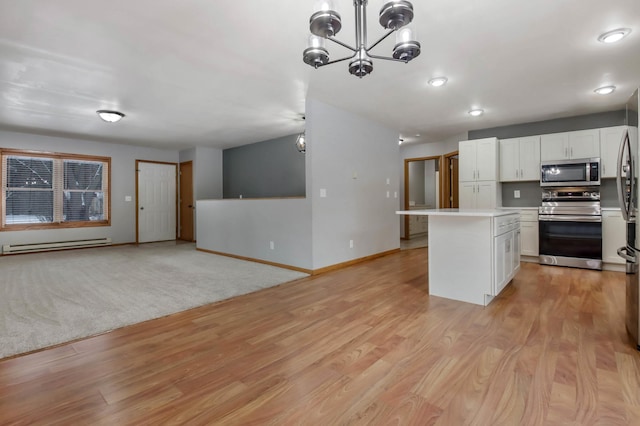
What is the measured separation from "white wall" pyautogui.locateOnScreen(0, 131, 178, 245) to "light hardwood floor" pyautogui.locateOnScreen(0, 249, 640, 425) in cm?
568

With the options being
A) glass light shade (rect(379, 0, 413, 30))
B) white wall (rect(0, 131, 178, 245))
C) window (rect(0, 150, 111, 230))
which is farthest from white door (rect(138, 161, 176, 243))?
glass light shade (rect(379, 0, 413, 30))

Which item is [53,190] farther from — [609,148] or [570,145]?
[609,148]

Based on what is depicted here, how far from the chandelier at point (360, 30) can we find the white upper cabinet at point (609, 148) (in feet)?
13.6

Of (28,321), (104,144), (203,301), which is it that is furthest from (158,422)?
(104,144)

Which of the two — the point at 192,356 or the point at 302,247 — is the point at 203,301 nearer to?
the point at 192,356

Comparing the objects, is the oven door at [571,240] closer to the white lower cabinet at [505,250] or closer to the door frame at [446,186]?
the white lower cabinet at [505,250]

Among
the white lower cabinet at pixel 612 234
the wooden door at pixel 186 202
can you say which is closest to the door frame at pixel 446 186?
the white lower cabinet at pixel 612 234

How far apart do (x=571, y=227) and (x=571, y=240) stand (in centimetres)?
19

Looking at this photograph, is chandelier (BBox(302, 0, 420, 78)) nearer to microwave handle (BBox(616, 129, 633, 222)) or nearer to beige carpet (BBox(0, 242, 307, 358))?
microwave handle (BBox(616, 129, 633, 222))

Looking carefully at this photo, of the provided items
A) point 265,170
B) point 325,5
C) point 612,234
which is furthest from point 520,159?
point 265,170

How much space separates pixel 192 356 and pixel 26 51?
3.10m

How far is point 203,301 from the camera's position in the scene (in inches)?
123

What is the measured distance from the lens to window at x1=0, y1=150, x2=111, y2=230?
608 cm

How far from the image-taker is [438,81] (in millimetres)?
3537
